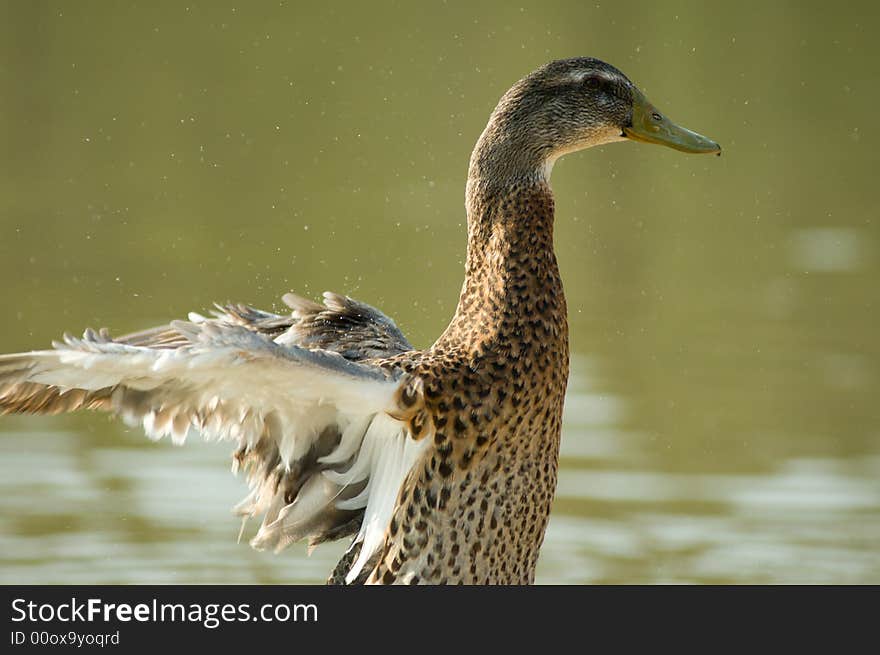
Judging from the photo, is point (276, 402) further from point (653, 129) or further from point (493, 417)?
point (653, 129)

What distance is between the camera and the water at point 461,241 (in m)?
9.20

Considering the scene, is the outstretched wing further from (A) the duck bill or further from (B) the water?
(B) the water

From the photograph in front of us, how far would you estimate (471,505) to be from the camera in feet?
19.7

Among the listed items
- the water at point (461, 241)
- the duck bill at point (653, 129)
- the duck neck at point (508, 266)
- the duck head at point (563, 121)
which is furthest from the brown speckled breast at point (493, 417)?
the water at point (461, 241)

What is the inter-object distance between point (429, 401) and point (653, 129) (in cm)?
146

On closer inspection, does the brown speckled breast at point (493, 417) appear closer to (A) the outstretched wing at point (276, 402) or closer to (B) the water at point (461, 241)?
(A) the outstretched wing at point (276, 402)

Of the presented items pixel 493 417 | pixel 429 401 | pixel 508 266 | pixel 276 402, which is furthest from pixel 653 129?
pixel 276 402

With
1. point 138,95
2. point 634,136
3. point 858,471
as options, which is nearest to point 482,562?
point 634,136

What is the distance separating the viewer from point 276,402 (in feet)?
19.3

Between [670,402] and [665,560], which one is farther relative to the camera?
[670,402]

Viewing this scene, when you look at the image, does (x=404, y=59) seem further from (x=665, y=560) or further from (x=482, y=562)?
(x=482, y=562)

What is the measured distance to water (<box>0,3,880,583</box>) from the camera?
9.20 meters

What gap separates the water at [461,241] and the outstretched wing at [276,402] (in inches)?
93.4

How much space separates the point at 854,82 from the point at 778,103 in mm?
871
